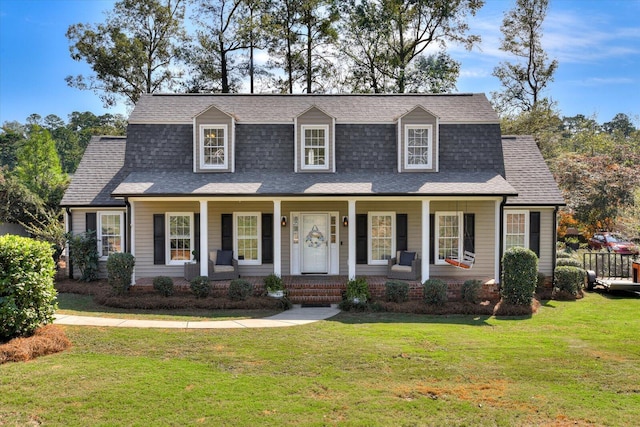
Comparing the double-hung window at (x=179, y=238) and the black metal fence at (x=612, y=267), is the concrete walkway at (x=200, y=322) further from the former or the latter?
the black metal fence at (x=612, y=267)

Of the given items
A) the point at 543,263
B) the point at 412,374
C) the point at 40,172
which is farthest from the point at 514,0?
the point at 40,172

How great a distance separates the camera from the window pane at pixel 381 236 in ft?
50.3

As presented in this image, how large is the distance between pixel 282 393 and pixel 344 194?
25.0 feet

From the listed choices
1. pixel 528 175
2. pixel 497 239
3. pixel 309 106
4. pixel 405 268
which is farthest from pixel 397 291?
pixel 309 106

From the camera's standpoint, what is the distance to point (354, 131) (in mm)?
15742

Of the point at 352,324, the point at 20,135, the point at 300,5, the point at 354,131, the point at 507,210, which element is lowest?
the point at 352,324

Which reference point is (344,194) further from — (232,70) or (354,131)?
(232,70)

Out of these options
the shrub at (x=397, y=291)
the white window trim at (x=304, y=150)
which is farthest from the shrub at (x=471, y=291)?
the white window trim at (x=304, y=150)

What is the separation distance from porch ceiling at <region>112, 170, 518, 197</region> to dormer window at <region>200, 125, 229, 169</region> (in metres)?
0.49

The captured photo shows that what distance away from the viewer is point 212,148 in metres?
15.3

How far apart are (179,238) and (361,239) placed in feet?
20.5

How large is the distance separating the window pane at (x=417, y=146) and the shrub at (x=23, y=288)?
11.3m

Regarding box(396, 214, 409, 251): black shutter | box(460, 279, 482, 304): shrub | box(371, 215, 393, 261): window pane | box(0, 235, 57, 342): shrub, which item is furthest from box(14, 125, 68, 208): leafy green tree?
box(460, 279, 482, 304): shrub

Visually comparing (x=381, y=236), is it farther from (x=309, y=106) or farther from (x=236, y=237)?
(x=309, y=106)
